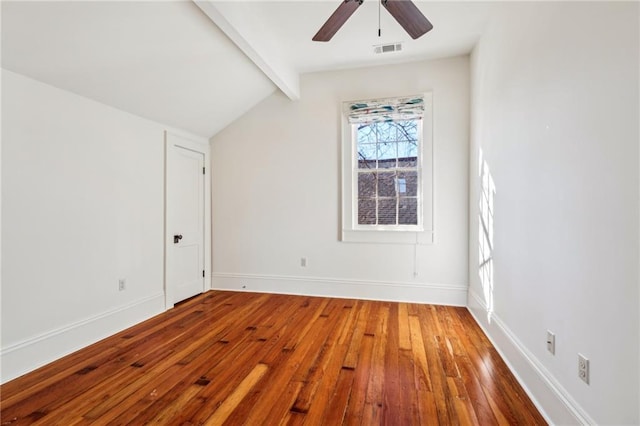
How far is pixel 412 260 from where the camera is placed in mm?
3721

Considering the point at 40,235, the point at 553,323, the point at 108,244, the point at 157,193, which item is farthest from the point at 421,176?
the point at 40,235

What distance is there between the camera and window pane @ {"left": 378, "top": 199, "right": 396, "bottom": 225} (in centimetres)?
383

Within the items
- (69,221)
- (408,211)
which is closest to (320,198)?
(408,211)

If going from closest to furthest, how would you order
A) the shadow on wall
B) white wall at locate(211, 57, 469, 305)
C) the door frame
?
the shadow on wall < the door frame < white wall at locate(211, 57, 469, 305)

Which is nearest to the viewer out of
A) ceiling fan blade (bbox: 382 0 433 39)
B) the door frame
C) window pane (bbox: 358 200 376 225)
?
ceiling fan blade (bbox: 382 0 433 39)

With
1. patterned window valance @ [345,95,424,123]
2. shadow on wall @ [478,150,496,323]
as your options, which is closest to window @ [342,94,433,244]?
patterned window valance @ [345,95,424,123]

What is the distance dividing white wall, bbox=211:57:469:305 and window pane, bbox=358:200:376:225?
0.29 metres

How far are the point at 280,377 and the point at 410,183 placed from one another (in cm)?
274

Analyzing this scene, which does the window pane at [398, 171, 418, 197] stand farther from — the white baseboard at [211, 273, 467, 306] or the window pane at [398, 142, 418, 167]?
the white baseboard at [211, 273, 467, 306]

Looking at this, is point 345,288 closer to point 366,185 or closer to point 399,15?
point 366,185

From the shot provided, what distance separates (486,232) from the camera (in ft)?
9.31

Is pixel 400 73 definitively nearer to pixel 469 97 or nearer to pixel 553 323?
pixel 469 97

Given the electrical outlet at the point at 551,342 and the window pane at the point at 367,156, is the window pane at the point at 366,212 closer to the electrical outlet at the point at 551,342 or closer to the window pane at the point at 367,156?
the window pane at the point at 367,156

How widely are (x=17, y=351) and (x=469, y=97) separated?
4869mm
